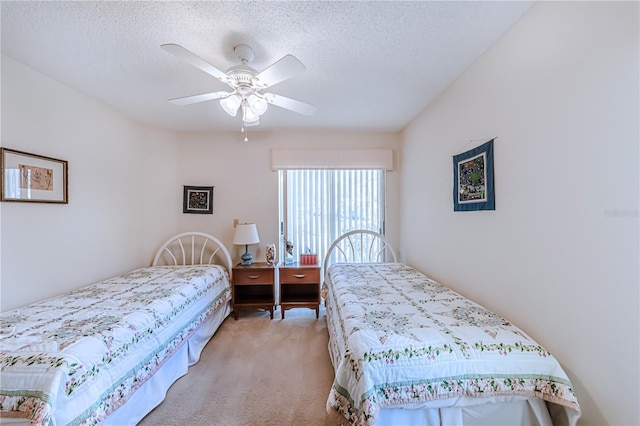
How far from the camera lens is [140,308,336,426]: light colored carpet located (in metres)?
1.67

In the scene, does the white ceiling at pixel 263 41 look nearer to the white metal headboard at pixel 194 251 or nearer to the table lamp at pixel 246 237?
the table lamp at pixel 246 237

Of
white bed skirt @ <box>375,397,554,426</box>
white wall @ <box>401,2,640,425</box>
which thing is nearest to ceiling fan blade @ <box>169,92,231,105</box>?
white wall @ <box>401,2,640,425</box>

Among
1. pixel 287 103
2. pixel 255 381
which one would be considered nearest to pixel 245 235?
pixel 255 381

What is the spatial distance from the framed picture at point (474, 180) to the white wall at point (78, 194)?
3.26 m

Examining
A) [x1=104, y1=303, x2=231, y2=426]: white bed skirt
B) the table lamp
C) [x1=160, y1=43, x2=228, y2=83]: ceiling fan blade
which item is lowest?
[x1=104, y1=303, x2=231, y2=426]: white bed skirt

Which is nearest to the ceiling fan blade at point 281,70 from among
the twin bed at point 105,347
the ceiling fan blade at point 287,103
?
the ceiling fan blade at point 287,103

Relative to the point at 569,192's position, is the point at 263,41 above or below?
above

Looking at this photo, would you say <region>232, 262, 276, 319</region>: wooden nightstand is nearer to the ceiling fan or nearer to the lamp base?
the lamp base

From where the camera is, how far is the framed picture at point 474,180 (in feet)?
5.82

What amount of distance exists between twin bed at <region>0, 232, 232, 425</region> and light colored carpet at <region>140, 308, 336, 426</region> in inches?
5.4

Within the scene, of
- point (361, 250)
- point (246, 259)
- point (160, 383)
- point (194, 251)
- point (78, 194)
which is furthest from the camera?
point (361, 250)

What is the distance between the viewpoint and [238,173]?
3.55 m

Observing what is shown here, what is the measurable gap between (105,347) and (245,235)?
195cm

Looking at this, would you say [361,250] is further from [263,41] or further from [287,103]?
[263,41]
